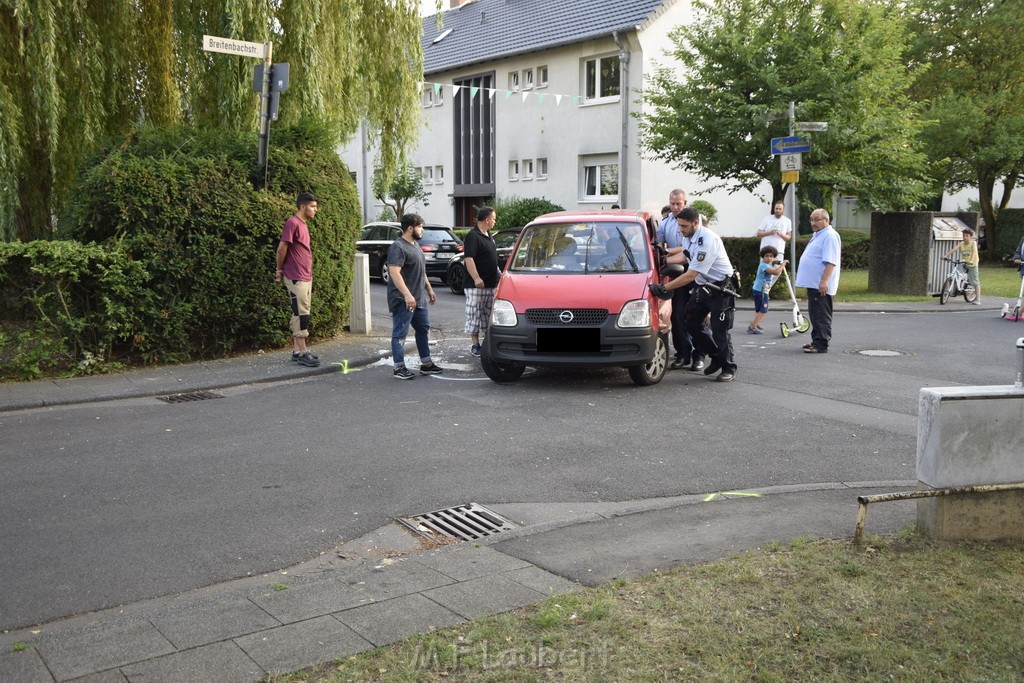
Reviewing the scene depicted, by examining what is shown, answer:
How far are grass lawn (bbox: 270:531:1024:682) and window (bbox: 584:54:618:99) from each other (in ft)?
92.6

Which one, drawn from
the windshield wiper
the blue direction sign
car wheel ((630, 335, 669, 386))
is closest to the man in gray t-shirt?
the windshield wiper

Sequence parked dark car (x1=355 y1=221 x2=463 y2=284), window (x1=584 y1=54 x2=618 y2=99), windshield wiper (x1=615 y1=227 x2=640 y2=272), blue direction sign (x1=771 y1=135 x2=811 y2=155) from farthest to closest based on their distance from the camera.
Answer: window (x1=584 y1=54 x2=618 y2=99)
parked dark car (x1=355 y1=221 x2=463 y2=284)
blue direction sign (x1=771 y1=135 x2=811 y2=155)
windshield wiper (x1=615 y1=227 x2=640 y2=272)

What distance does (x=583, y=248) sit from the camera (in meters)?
10.9

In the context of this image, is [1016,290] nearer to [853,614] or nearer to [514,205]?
[514,205]

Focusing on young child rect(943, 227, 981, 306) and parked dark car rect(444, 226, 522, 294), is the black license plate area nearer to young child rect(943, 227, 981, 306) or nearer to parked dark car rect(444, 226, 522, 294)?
parked dark car rect(444, 226, 522, 294)

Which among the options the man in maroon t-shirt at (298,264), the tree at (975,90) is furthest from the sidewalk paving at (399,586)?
the tree at (975,90)

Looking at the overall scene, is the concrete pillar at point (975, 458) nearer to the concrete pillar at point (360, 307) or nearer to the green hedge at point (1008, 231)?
the concrete pillar at point (360, 307)

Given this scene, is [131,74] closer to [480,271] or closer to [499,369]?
[480,271]

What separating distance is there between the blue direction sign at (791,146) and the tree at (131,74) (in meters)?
8.16

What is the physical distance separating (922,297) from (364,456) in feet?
55.8

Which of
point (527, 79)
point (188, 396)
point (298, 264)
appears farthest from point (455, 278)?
point (527, 79)

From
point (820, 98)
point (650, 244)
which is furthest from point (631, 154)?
point (650, 244)

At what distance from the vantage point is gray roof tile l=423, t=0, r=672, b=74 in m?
30.5

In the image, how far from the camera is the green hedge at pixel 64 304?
1074 centimetres
